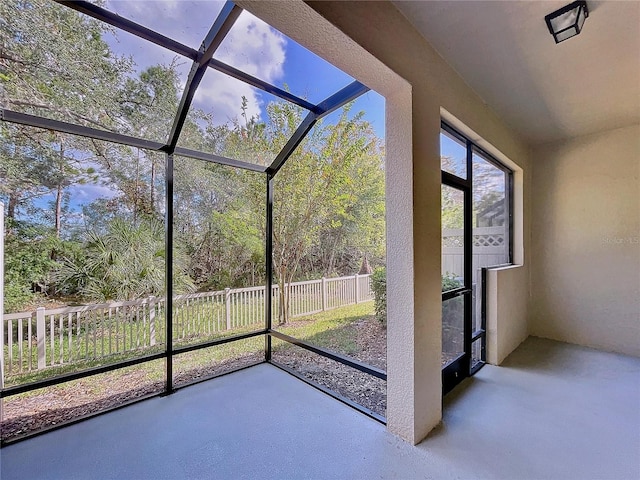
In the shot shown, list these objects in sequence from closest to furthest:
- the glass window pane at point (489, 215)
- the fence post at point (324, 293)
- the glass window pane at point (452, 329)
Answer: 1. the glass window pane at point (452, 329)
2. the glass window pane at point (489, 215)
3. the fence post at point (324, 293)

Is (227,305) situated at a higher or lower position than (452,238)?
lower

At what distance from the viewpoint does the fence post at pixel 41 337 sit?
2271 mm

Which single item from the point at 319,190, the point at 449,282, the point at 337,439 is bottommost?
the point at 337,439

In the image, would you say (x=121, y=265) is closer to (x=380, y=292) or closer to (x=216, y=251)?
(x=216, y=251)

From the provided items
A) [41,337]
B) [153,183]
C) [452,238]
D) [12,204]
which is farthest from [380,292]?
[12,204]

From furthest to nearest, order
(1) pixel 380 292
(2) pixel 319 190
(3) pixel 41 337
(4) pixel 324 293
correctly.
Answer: (4) pixel 324 293 < (2) pixel 319 190 < (1) pixel 380 292 < (3) pixel 41 337

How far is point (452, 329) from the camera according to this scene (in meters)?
2.46

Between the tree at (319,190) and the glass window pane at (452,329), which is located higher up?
the tree at (319,190)

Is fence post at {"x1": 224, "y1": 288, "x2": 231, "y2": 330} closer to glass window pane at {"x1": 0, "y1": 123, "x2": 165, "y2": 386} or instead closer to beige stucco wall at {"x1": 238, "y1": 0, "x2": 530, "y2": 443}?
glass window pane at {"x1": 0, "y1": 123, "x2": 165, "y2": 386}

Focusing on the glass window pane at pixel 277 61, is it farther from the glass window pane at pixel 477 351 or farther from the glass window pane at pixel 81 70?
the glass window pane at pixel 477 351

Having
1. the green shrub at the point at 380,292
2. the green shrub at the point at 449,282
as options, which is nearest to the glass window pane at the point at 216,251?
the green shrub at the point at 380,292

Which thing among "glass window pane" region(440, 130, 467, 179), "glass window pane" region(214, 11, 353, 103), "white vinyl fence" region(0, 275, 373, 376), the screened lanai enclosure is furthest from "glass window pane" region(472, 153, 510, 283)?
"white vinyl fence" region(0, 275, 373, 376)

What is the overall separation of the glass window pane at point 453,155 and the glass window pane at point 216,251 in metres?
2.11

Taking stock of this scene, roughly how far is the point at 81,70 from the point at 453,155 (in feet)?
9.60
